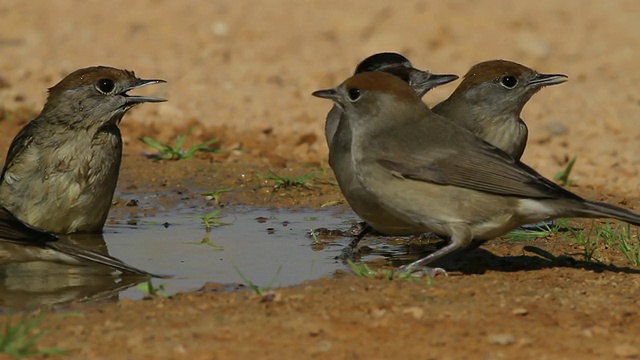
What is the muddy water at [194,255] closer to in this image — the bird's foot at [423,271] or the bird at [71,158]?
the bird at [71,158]

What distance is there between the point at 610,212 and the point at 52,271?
3971 millimetres

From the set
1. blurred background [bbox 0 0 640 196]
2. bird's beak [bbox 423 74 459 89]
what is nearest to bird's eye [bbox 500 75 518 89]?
bird's beak [bbox 423 74 459 89]

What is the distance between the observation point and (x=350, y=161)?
8.45 m

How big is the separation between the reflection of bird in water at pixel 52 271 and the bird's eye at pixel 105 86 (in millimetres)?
1687

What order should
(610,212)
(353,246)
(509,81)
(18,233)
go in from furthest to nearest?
(509,81)
(353,246)
(18,233)
(610,212)

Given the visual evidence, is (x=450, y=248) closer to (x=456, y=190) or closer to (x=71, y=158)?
(x=456, y=190)

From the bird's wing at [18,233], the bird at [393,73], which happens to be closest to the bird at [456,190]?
the bird at [393,73]

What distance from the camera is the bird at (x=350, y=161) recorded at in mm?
8312

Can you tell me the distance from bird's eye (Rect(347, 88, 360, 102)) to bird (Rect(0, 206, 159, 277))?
1884mm

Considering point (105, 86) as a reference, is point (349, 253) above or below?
below

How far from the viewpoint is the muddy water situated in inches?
311

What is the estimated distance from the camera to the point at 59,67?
51.5 ft

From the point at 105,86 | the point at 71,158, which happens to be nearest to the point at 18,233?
the point at 71,158

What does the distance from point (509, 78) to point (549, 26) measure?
352 inches
